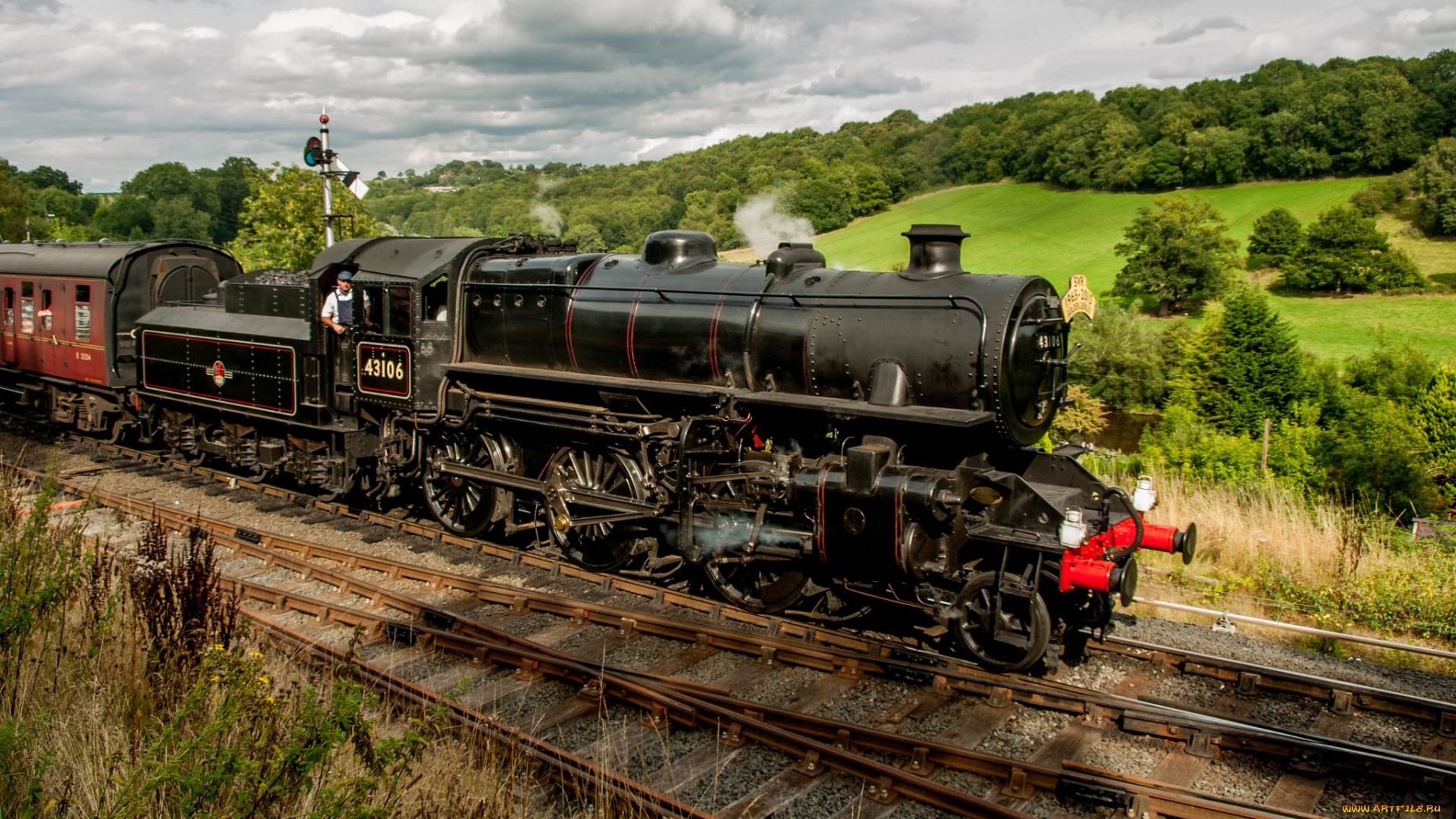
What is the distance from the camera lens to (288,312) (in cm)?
1237

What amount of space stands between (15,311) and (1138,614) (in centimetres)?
2050

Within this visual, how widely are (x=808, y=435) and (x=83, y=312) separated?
14.0m

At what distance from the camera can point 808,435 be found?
820 cm

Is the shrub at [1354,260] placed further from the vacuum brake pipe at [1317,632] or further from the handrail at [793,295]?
the handrail at [793,295]

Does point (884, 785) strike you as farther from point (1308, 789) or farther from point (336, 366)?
point (336, 366)

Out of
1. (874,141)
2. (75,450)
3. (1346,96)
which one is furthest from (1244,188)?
A: (75,450)

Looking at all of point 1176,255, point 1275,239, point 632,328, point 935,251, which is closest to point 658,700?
point 632,328

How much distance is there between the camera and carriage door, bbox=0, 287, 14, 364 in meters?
17.6

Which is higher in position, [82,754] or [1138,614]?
[82,754]

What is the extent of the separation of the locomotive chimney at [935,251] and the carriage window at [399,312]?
233 inches

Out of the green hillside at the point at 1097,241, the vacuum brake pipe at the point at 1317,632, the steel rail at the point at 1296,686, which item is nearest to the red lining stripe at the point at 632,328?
the steel rail at the point at 1296,686

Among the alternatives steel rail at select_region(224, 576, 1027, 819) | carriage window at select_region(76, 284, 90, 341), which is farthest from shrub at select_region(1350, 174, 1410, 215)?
carriage window at select_region(76, 284, 90, 341)

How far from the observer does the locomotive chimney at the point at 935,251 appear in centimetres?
764

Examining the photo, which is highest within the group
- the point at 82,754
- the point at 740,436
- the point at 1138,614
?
the point at 740,436
